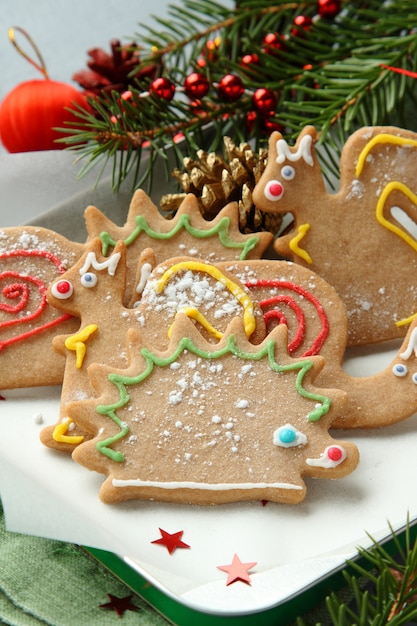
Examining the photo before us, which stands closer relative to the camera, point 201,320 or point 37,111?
point 201,320

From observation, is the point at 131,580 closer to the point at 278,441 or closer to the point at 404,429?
the point at 278,441

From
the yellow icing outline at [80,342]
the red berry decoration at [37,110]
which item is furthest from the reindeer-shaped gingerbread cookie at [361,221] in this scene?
the red berry decoration at [37,110]

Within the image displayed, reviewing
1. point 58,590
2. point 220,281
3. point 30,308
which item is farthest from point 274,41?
point 58,590

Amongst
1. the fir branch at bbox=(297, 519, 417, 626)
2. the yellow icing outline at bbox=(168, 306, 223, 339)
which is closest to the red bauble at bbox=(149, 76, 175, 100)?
the yellow icing outline at bbox=(168, 306, 223, 339)

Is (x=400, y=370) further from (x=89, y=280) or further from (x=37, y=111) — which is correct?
(x=37, y=111)

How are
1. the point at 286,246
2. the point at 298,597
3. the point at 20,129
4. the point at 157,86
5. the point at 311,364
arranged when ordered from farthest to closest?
the point at 20,129 < the point at 157,86 < the point at 286,246 < the point at 311,364 < the point at 298,597

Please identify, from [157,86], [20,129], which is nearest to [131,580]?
[157,86]

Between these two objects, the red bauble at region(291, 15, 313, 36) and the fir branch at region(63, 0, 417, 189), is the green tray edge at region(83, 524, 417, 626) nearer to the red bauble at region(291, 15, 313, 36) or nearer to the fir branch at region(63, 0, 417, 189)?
the fir branch at region(63, 0, 417, 189)
